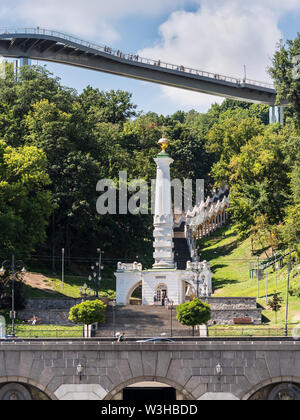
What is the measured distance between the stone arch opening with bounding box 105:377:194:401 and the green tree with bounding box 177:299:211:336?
1728cm

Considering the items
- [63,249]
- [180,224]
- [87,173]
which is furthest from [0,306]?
[180,224]

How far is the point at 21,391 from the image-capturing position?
3503 centimetres

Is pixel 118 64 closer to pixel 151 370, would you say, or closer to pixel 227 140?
pixel 227 140

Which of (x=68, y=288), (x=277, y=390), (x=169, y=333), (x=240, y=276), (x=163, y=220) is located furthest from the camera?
(x=240, y=276)

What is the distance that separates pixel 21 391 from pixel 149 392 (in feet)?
17.5

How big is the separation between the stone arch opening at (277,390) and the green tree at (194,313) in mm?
17976

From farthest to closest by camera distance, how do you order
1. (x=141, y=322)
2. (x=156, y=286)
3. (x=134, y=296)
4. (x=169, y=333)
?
(x=134, y=296) < (x=156, y=286) < (x=141, y=322) < (x=169, y=333)

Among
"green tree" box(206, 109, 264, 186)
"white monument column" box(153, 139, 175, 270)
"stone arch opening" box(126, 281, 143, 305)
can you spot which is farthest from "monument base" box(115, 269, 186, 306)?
"green tree" box(206, 109, 264, 186)

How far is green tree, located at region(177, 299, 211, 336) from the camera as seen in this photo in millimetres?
52406

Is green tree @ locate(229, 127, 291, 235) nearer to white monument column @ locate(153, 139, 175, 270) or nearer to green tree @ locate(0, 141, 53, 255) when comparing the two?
white monument column @ locate(153, 139, 175, 270)

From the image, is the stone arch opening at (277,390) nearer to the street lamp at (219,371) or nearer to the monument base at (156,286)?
the street lamp at (219,371)

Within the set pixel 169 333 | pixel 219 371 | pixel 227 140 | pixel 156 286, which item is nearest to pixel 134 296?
pixel 156 286

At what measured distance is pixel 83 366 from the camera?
114 ft
